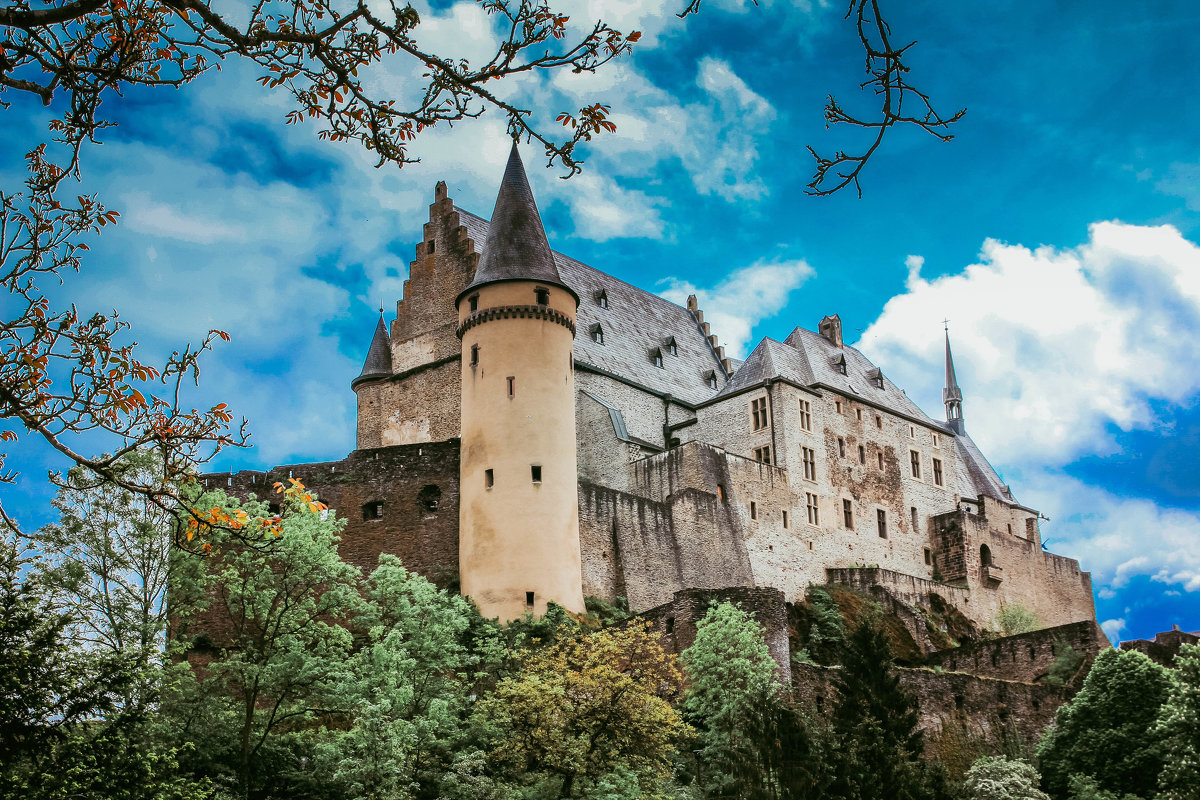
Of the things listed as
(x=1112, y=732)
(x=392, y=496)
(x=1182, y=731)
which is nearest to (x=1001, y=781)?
(x=1112, y=732)

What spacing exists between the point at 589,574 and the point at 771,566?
1065cm

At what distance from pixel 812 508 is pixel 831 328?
45.7 ft

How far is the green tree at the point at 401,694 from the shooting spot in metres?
25.9

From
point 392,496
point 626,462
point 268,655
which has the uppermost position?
point 626,462

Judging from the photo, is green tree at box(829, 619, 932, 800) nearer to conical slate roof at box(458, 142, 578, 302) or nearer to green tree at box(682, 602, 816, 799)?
green tree at box(682, 602, 816, 799)

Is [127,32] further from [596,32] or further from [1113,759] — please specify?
[1113,759]

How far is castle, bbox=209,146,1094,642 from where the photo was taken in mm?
39375

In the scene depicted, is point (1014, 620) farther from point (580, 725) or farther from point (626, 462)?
point (580, 725)

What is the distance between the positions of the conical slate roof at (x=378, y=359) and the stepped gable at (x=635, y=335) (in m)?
5.30

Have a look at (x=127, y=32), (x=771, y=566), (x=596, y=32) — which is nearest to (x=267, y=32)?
(x=127, y=32)

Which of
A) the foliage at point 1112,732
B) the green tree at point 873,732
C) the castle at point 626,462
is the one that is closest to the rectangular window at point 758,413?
the castle at point 626,462

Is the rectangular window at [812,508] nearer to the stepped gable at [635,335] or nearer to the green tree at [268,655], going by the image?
the stepped gable at [635,335]

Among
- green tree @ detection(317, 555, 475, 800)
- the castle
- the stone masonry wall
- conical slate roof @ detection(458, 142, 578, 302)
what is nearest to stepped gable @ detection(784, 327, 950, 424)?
the castle

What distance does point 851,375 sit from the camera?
5941 cm
